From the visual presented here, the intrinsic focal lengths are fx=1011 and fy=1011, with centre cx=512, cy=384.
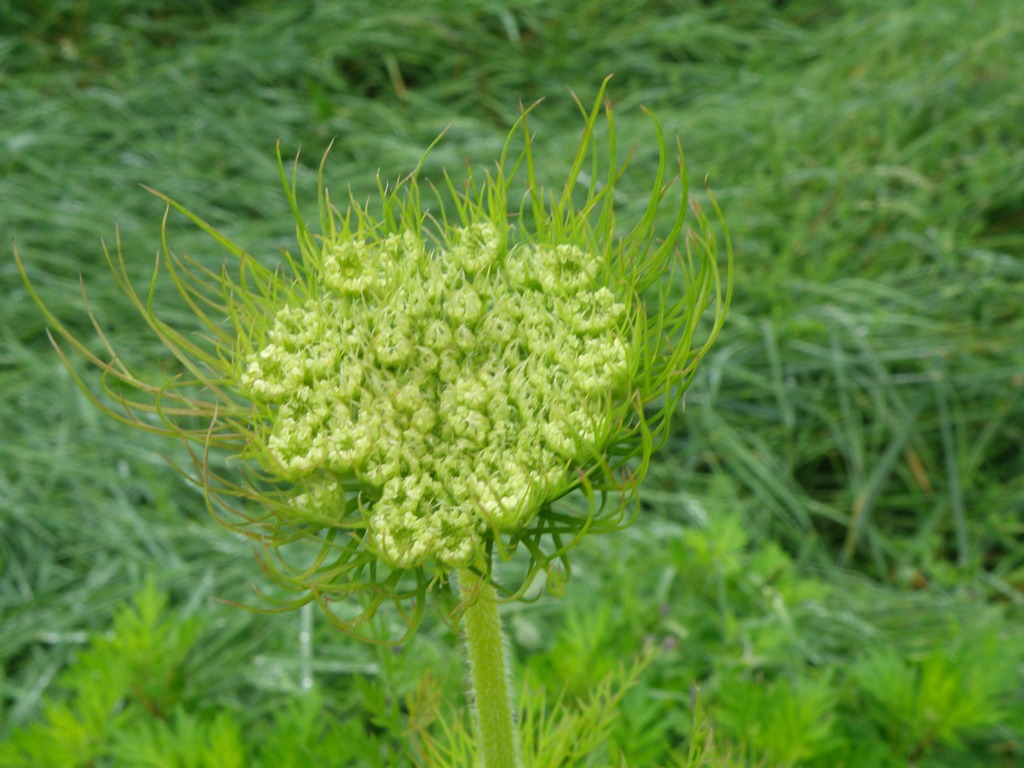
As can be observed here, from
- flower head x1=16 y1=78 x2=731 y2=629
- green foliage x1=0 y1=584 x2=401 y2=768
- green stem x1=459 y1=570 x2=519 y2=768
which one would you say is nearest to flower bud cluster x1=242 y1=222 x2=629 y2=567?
flower head x1=16 y1=78 x2=731 y2=629

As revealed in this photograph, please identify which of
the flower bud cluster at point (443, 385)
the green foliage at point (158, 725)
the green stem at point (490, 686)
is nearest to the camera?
the flower bud cluster at point (443, 385)

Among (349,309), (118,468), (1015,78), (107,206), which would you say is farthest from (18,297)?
(1015,78)

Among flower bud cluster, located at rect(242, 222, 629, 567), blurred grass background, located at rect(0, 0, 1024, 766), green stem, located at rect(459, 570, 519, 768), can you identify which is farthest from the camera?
blurred grass background, located at rect(0, 0, 1024, 766)

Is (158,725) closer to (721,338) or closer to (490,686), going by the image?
(490,686)

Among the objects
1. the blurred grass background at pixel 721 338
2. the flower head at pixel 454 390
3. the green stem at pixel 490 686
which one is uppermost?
the flower head at pixel 454 390

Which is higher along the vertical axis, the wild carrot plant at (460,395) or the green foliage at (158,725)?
the wild carrot plant at (460,395)

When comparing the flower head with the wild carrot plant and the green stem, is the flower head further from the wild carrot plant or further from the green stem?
the green stem

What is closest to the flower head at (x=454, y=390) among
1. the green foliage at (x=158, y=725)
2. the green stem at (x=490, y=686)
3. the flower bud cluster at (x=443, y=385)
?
the flower bud cluster at (x=443, y=385)

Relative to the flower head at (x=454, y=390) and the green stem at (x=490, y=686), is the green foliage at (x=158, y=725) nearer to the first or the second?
the green stem at (x=490, y=686)
